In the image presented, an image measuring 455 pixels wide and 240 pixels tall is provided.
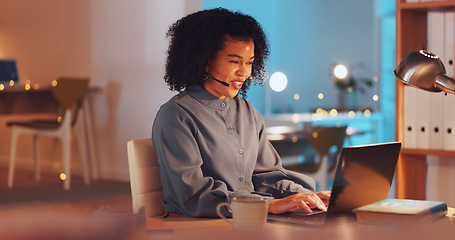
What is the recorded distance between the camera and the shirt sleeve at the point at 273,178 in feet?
5.50

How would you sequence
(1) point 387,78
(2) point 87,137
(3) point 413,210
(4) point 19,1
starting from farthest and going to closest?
(1) point 387,78 → (4) point 19,1 → (2) point 87,137 → (3) point 413,210

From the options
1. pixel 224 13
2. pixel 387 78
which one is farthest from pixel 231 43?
pixel 387 78

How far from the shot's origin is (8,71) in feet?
21.8

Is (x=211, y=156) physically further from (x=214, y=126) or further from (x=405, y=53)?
(x=405, y=53)

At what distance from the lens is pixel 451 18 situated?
2.64m

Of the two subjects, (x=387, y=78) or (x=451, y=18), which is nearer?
(x=451, y=18)

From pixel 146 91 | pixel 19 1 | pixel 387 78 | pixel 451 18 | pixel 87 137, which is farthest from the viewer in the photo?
pixel 387 78

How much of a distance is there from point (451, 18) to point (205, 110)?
149 cm

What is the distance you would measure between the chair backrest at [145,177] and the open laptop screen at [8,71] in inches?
214

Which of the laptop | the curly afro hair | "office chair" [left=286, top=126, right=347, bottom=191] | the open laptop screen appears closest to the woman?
the curly afro hair

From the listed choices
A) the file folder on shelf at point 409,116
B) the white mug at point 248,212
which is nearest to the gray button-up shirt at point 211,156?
the white mug at point 248,212

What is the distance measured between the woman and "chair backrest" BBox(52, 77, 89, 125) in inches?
155

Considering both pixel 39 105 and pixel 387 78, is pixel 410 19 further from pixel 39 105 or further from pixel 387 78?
pixel 387 78

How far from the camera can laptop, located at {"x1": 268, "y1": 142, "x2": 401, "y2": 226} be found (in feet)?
4.03
